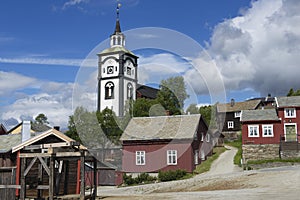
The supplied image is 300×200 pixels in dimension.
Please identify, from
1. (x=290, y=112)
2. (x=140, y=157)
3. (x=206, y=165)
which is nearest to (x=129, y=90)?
(x=140, y=157)

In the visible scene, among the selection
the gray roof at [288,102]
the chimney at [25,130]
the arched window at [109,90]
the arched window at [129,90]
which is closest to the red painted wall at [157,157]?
the gray roof at [288,102]

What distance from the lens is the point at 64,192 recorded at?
24.8 m

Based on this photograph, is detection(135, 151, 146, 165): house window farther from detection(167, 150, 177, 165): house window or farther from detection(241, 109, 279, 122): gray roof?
detection(241, 109, 279, 122): gray roof

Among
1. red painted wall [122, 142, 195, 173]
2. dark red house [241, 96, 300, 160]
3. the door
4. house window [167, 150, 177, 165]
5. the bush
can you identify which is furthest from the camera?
the door

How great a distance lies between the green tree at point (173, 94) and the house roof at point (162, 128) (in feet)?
7.93

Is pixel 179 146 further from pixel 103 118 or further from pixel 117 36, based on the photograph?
pixel 117 36

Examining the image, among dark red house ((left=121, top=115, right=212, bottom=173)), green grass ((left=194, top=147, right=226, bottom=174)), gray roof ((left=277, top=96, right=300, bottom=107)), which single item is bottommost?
green grass ((left=194, top=147, right=226, bottom=174))

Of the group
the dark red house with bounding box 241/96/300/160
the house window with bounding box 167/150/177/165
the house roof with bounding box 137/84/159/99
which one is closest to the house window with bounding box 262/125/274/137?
the dark red house with bounding box 241/96/300/160

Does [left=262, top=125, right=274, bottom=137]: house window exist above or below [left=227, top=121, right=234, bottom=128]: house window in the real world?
below

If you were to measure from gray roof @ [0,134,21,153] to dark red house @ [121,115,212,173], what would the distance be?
1921 cm

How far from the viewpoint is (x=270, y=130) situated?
4531 cm

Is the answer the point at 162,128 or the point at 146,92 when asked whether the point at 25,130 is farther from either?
the point at 146,92

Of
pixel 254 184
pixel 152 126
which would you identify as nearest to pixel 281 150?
pixel 152 126

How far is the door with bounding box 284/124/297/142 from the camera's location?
45219 mm
